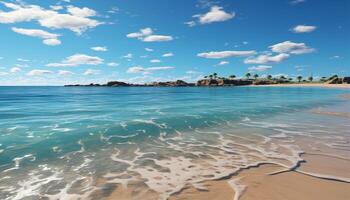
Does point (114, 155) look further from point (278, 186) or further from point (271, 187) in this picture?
point (278, 186)

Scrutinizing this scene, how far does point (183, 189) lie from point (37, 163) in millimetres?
6693

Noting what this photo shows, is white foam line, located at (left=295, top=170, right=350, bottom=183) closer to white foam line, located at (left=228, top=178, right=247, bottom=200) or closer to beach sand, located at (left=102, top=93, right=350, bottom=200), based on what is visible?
beach sand, located at (left=102, top=93, right=350, bottom=200)

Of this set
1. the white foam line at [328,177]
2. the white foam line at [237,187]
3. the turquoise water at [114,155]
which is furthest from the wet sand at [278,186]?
the turquoise water at [114,155]

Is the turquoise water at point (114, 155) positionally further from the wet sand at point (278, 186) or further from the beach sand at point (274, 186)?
the wet sand at point (278, 186)

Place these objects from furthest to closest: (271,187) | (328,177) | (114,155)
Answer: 1. (114,155)
2. (328,177)
3. (271,187)

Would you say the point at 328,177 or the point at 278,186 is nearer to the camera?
the point at 278,186

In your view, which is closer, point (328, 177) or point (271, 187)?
point (271, 187)

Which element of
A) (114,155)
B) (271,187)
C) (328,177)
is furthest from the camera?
(114,155)

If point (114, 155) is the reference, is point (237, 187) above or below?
above

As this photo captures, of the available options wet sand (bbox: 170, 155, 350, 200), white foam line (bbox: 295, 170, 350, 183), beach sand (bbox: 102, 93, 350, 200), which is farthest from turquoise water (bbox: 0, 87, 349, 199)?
white foam line (bbox: 295, 170, 350, 183)

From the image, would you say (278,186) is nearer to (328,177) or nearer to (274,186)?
(274,186)

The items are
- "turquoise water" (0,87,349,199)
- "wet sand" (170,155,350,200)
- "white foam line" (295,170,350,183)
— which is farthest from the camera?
"turquoise water" (0,87,349,199)

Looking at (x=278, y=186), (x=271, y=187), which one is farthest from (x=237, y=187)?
(x=278, y=186)

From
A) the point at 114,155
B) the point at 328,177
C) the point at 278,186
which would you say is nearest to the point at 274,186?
the point at 278,186
